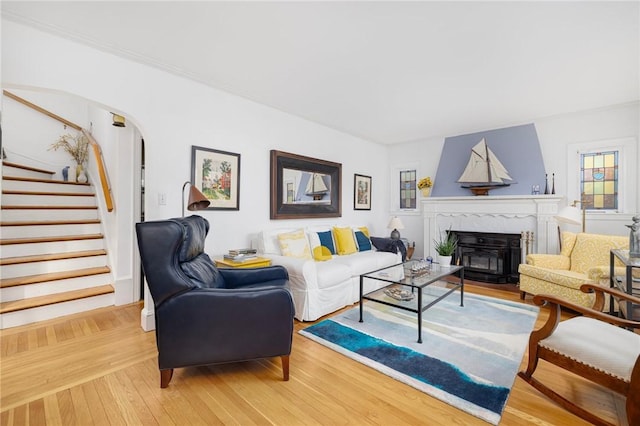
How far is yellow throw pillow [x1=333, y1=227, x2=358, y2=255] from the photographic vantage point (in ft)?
13.6

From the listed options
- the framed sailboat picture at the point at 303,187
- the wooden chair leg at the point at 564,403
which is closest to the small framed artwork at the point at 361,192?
the framed sailboat picture at the point at 303,187

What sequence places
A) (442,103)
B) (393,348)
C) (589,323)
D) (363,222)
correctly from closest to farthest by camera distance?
(589,323) → (393,348) → (442,103) → (363,222)

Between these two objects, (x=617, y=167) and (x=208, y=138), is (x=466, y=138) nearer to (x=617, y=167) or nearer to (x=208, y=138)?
(x=617, y=167)

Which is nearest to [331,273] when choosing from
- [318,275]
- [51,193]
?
[318,275]

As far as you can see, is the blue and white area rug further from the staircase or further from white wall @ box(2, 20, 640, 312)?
the staircase

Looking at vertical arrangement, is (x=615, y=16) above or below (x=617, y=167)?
above

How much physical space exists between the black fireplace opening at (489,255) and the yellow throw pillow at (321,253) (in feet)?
8.26

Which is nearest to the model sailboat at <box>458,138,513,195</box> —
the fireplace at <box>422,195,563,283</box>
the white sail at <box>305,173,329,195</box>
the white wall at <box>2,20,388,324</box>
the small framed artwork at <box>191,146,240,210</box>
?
the fireplace at <box>422,195,563,283</box>

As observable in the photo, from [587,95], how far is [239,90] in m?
4.36

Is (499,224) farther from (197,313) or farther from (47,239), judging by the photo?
(47,239)

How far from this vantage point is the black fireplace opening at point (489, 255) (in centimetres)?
452

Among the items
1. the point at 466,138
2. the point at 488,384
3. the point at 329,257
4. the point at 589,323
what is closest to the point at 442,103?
the point at 466,138

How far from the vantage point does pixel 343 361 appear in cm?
222

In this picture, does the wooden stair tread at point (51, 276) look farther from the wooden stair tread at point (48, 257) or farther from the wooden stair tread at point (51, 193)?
the wooden stair tread at point (51, 193)
